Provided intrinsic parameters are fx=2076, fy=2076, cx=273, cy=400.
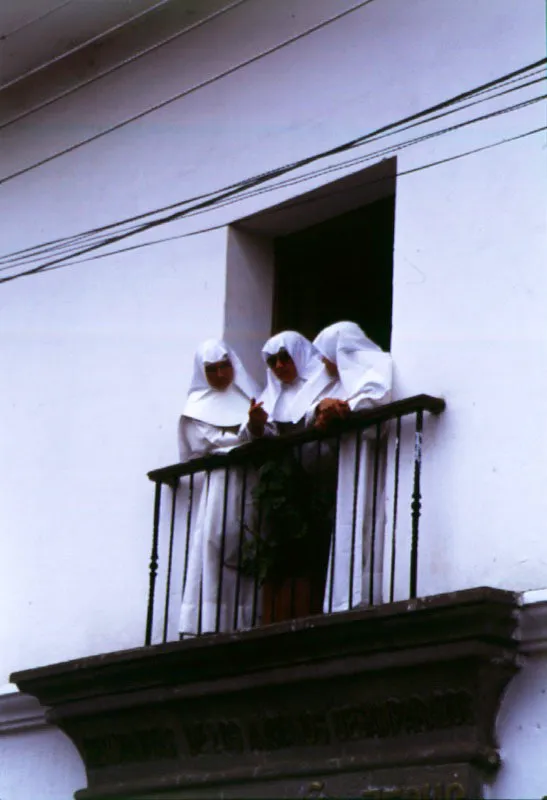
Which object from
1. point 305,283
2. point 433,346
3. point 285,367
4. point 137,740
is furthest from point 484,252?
point 137,740

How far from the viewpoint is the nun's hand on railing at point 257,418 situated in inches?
386

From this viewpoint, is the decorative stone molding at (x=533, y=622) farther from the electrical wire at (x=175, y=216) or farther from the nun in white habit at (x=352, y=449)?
the electrical wire at (x=175, y=216)

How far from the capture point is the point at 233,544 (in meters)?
9.95

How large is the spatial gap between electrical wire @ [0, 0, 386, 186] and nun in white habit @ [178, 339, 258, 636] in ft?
5.30

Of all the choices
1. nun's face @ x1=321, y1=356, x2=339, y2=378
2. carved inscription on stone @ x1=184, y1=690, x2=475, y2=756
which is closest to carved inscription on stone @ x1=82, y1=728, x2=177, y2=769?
carved inscription on stone @ x1=184, y1=690, x2=475, y2=756

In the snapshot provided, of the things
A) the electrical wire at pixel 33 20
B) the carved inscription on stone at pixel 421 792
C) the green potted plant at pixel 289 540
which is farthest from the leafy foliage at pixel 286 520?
the electrical wire at pixel 33 20

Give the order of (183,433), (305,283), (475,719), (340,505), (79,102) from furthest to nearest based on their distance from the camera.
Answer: (79,102), (305,283), (183,433), (340,505), (475,719)

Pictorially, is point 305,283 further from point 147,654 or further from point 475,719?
point 475,719

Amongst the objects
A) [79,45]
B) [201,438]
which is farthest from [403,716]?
[79,45]

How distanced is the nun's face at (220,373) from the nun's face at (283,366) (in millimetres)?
350

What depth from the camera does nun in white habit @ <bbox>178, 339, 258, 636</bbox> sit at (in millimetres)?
9891

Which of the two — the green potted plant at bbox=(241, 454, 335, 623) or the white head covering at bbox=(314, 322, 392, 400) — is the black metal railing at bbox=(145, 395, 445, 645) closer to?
the green potted plant at bbox=(241, 454, 335, 623)

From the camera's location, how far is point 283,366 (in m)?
9.95

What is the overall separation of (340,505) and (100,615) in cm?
182
